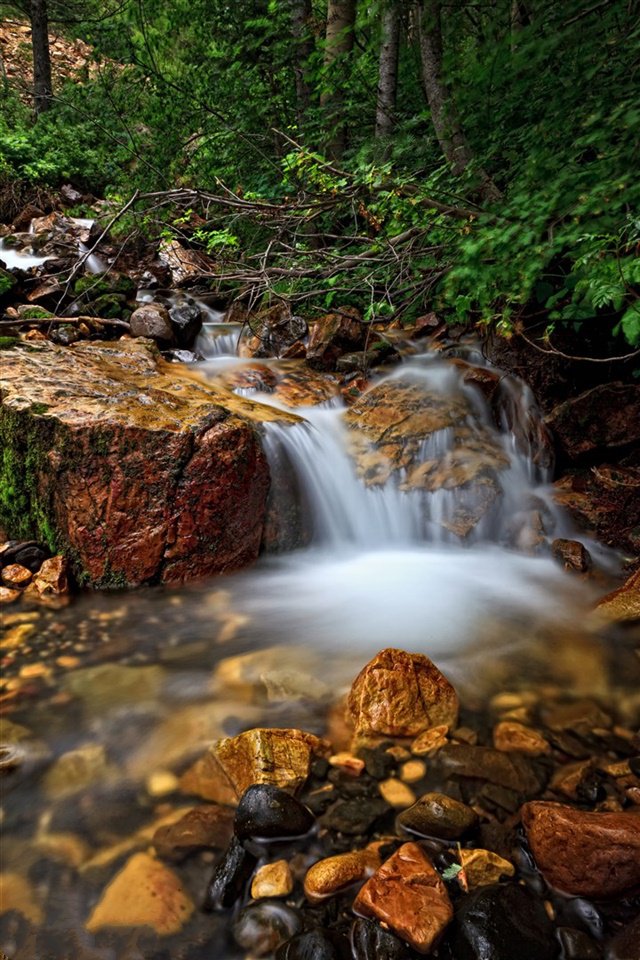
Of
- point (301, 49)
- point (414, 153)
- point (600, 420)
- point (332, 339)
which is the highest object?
point (301, 49)

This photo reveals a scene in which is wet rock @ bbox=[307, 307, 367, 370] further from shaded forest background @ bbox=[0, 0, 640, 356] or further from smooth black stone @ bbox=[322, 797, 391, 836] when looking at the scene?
smooth black stone @ bbox=[322, 797, 391, 836]

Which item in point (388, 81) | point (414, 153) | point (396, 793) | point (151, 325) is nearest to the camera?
point (396, 793)

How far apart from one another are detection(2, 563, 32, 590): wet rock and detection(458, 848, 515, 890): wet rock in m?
3.39

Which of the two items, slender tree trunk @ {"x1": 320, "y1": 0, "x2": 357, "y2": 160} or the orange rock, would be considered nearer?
the orange rock

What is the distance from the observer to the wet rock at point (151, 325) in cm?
746

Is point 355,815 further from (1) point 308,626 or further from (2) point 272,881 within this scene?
(1) point 308,626

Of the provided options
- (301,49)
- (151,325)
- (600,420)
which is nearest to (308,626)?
(600,420)

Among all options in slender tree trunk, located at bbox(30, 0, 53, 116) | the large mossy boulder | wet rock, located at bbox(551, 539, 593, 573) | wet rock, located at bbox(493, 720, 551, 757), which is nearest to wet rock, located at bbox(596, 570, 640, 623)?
wet rock, located at bbox(551, 539, 593, 573)

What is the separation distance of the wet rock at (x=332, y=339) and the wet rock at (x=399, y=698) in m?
5.25

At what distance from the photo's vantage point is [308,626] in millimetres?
3670

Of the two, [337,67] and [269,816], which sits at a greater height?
[337,67]

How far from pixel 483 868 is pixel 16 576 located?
11.6ft

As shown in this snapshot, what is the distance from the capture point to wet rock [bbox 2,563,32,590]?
3840 millimetres

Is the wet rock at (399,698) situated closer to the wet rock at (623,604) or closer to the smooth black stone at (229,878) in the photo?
the smooth black stone at (229,878)
